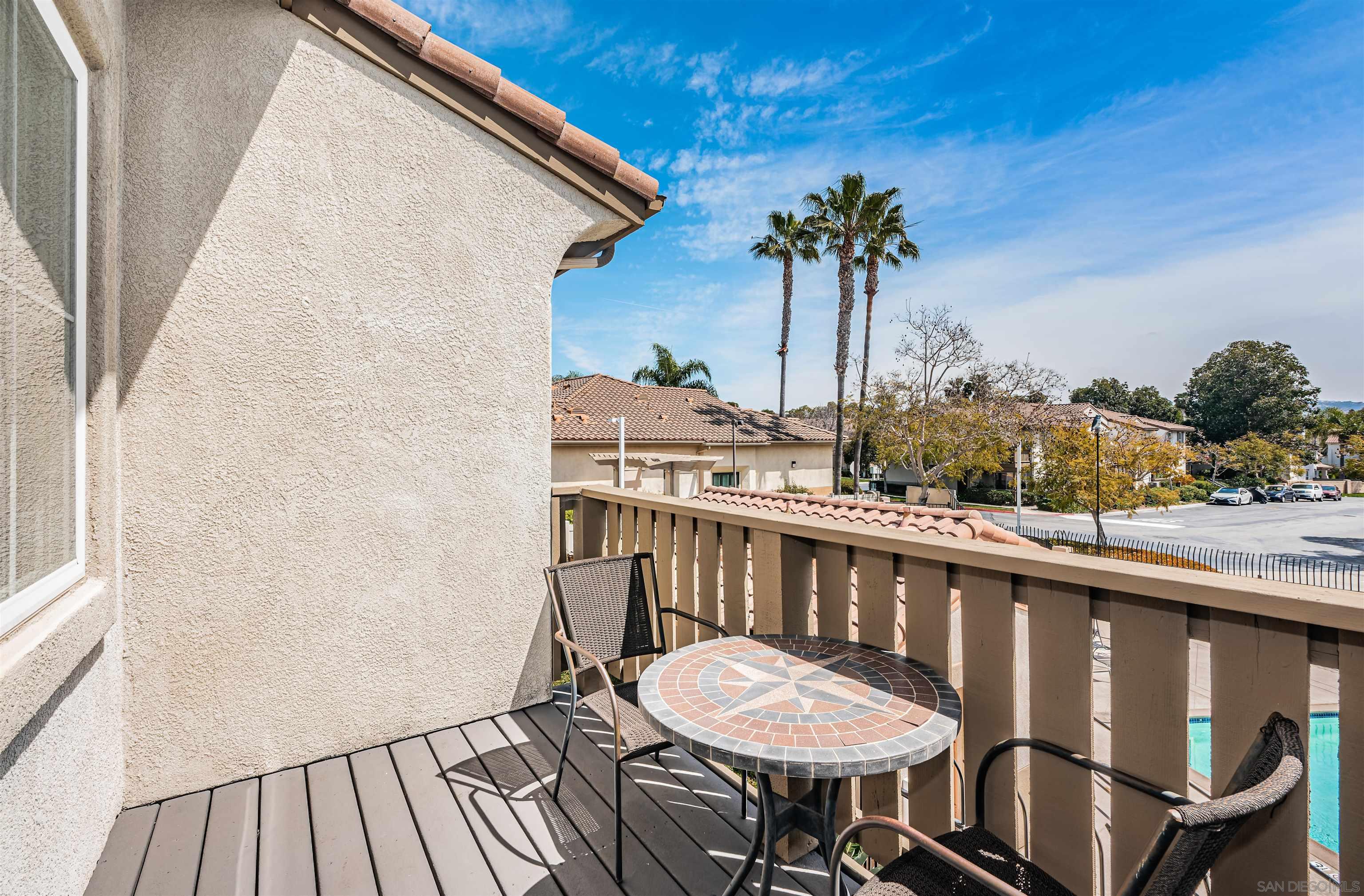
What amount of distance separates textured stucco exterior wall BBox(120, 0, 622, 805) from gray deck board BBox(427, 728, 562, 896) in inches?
10.0

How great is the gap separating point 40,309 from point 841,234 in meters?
23.2

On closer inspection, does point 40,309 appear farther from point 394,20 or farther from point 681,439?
point 681,439

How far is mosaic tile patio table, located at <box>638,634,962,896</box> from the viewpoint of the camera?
130 cm

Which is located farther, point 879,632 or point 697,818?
point 697,818

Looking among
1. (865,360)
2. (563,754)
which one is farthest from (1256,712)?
(865,360)

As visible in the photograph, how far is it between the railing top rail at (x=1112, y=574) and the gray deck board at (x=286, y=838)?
2015 mm

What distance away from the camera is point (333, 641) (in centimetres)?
259

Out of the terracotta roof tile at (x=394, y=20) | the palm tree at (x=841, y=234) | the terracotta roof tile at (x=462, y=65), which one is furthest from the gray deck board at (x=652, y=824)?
the palm tree at (x=841, y=234)

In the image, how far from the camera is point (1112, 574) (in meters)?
1.28

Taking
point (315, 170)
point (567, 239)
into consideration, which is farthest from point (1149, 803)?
point (315, 170)

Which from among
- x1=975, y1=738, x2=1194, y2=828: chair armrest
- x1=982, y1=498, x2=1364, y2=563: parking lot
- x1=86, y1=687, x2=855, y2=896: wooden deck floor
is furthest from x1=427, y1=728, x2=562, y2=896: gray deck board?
x1=982, y1=498, x2=1364, y2=563: parking lot

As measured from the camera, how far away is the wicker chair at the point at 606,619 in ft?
7.60

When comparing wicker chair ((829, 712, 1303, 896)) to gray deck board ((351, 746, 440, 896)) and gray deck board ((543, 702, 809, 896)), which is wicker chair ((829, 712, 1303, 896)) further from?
gray deck board ((351, 746, 440, 896))

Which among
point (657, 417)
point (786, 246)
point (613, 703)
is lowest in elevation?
point (613, 703)
